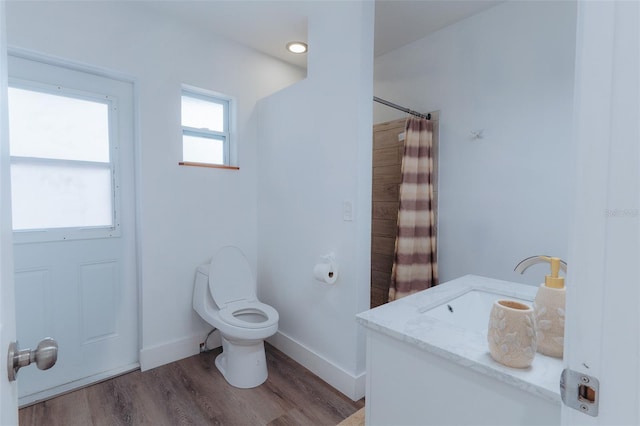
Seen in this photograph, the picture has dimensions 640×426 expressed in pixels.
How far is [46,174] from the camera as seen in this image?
1.88 m

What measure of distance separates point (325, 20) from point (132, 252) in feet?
6.84

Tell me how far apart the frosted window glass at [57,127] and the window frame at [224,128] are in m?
0.53

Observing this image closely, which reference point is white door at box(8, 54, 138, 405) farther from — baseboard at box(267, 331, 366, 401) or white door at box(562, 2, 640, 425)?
white door at box(562, 2, 640, 425)

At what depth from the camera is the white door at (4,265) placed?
1.80 ft

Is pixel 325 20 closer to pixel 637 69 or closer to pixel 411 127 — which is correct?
pixel 411 127

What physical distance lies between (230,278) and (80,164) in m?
1.24

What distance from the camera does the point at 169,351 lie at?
88.9 inches

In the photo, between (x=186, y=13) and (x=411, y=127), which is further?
(x=411, y=127)

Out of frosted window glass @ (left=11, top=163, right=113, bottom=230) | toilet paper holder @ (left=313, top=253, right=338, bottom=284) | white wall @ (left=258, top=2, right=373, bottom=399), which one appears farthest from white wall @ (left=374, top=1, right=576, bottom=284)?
frosted window glass @ (left=11, top=163, right=113, bottom=230)

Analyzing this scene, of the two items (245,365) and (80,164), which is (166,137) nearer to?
(80,164)

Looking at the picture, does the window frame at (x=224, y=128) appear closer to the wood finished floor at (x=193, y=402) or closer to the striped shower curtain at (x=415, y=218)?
the striped shower curtain at (x=415, y=218)

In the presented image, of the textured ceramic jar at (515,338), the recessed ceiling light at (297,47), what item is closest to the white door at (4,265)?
the textured ceramic jar at (515,338)

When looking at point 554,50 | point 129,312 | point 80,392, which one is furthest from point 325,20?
point 80,392

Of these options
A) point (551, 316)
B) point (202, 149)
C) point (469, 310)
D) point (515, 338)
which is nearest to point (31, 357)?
point (515, 338)
